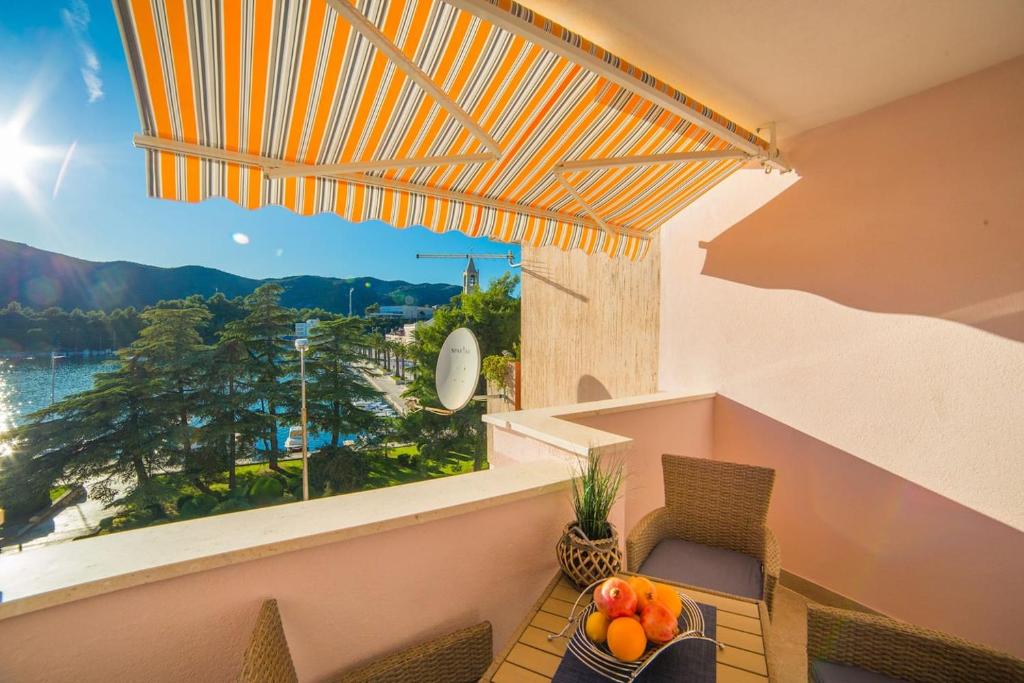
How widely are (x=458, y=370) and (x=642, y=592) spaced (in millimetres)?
7280

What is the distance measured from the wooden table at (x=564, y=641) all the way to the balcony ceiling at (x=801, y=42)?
2788 mm

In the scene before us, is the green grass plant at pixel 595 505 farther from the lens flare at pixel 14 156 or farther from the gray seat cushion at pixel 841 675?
the lens flare at pixel 14 156

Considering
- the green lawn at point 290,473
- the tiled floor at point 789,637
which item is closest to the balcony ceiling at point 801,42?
the tiled floor at point 789,637

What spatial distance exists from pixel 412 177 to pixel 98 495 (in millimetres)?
22369

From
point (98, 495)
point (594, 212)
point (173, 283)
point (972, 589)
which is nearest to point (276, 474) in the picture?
point (98, 495)

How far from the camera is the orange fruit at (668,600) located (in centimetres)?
150

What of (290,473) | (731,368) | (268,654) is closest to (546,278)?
(731,368)

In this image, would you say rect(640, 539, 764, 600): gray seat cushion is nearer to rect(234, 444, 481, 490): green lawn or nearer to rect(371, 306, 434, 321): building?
rect(234, 444, 481, 490): green lawn

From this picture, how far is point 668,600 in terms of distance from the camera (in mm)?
1530

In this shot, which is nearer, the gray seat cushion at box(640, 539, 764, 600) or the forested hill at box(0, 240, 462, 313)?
the gray seat cushion at box(640, 539, 764, 600)

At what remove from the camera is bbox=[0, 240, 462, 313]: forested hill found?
54.6ft

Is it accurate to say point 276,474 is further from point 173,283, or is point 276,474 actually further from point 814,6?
point 814,6

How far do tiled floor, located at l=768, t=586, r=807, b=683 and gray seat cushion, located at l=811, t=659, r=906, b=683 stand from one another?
3.04 ft

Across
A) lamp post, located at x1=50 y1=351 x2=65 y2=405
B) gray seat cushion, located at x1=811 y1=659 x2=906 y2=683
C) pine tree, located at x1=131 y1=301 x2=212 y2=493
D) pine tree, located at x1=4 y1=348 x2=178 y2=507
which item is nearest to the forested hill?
pine tree, located at x1=131 y1=301 x2=212 y2=493
